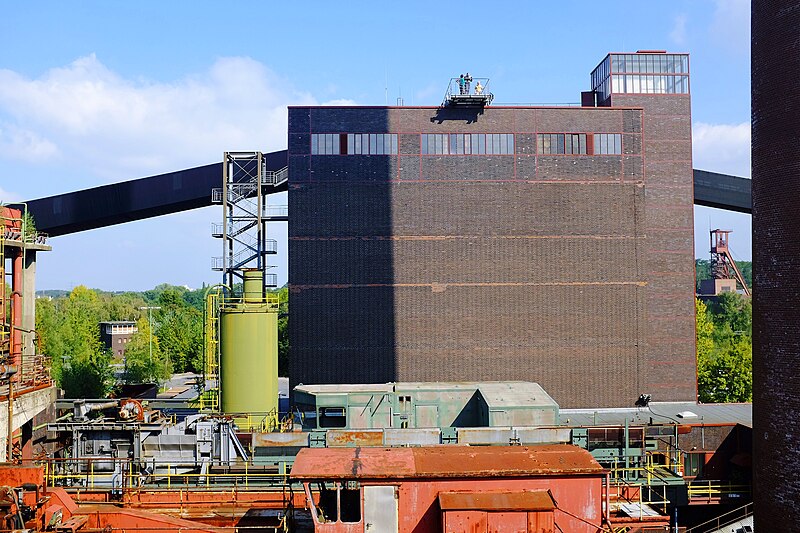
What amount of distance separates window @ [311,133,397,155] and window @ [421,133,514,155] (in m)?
1.88

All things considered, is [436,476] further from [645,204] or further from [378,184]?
[645,204]

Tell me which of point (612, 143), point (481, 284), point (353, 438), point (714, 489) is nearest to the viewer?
point (353, 438)

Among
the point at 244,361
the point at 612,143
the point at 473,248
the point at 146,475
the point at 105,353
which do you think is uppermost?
the point at 612,143

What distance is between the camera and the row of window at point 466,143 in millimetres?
35844

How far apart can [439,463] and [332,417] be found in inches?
521

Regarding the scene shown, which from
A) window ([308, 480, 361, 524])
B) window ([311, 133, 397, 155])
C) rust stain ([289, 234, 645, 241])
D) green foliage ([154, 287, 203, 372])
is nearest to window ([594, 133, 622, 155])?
rust stain ([289, 234, 645, 241])

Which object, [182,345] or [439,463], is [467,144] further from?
[182,345]

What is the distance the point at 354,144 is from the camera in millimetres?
35938

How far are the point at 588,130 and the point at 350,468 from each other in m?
28.5

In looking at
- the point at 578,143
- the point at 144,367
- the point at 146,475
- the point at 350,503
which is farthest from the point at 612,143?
the point at 144,367

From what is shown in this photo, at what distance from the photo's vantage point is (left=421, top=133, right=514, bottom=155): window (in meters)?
36.2

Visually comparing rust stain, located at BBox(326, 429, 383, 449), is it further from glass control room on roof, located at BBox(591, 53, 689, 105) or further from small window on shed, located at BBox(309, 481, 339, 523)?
glass control room on roof, located at BBox(591, 53, 689, 105)

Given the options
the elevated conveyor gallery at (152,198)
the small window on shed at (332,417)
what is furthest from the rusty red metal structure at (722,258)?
the small window on shed at (332,417)

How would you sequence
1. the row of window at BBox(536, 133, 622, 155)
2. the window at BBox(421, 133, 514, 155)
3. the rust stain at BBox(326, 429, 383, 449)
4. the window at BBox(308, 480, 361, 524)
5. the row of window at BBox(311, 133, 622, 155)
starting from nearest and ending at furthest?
the window at BBox(308, 480, 361, 524) → the rust stain at BBox(326, 429, 383, 449) → the row of window at BBox(311, 133, 622, 155) → the window at BBox(421, 133, 514, 155) → the row of window at BBox(536, 133, 622, 155)
